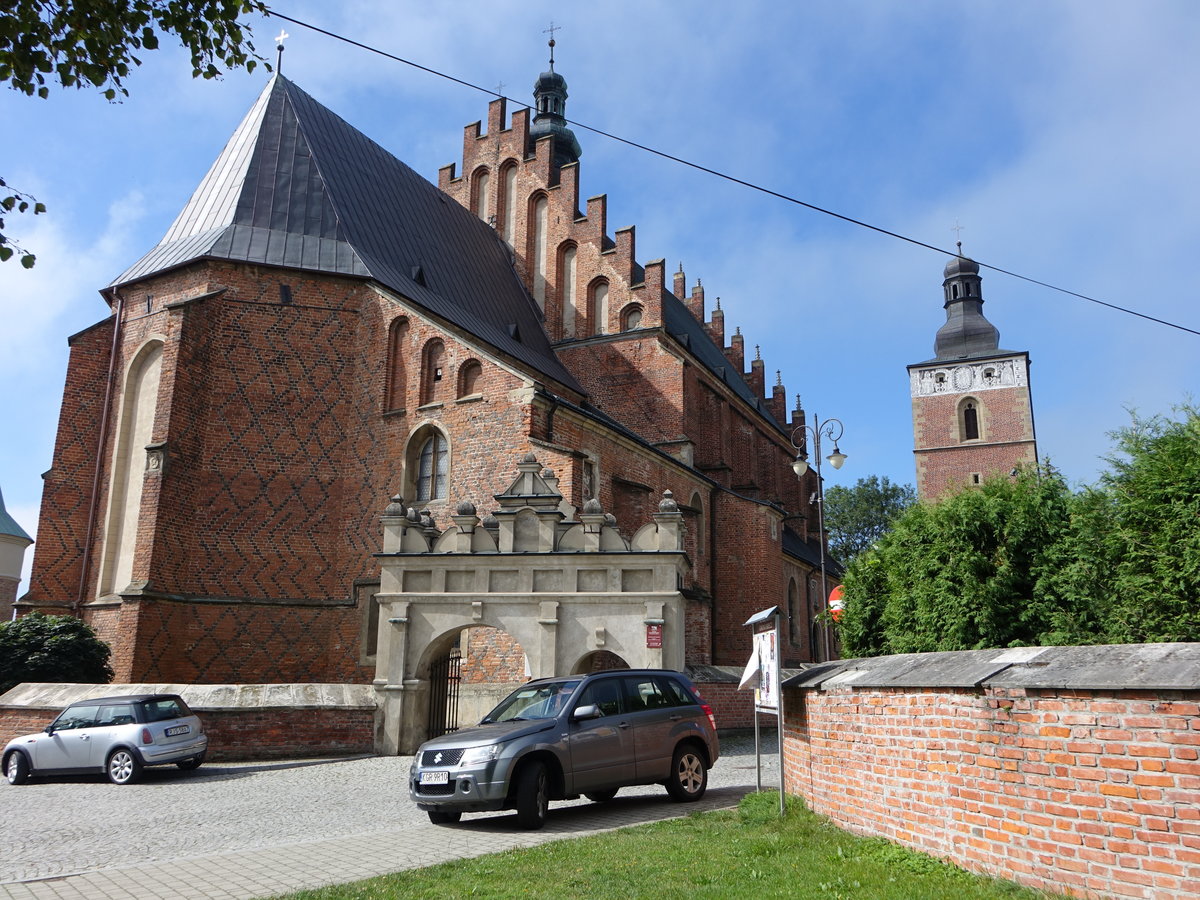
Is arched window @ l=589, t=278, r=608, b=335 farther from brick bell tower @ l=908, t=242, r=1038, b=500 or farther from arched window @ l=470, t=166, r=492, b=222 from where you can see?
brick bell tower @ l=908, t=242, r=1038, b=500

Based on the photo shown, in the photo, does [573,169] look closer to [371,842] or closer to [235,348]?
[235,348]

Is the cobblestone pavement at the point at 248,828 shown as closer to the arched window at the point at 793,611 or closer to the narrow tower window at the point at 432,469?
the narrow tower window at the point at 432,469

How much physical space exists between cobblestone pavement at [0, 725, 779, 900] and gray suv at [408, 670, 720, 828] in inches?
10.7

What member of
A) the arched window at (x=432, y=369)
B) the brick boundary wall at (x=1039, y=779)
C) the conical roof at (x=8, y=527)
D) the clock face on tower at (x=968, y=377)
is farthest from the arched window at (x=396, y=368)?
the clock face on tower at (x=968, y=377)

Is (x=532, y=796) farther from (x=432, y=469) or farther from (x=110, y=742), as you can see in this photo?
(x=432, y=469)

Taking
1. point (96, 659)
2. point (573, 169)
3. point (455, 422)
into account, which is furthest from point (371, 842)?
point (573, 169)

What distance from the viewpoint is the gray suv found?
28.2ft

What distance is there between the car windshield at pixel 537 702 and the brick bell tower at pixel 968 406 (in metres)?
43.1

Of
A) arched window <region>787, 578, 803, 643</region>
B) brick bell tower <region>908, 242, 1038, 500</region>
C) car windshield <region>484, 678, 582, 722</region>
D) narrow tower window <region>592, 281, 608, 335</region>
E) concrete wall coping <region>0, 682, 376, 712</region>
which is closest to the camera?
car windshield <region>484, 678, 582, 722</region>

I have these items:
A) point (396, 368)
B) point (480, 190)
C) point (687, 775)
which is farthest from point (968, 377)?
point (687, 775)

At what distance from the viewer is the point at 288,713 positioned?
14414mm

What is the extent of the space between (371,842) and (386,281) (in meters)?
15.6

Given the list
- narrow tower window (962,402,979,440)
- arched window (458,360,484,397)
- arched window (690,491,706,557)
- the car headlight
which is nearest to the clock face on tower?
narrow tower window (962,402,979,440)

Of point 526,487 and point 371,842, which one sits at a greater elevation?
point 526,487
